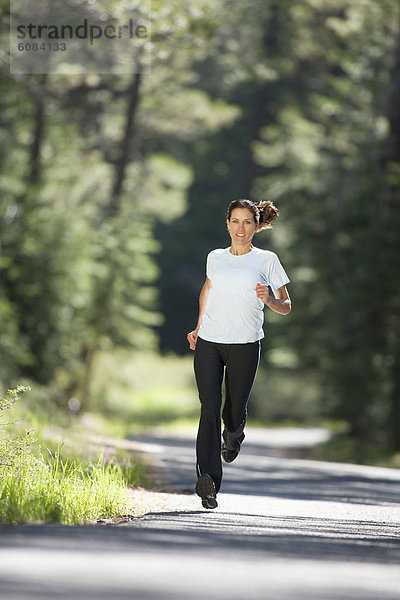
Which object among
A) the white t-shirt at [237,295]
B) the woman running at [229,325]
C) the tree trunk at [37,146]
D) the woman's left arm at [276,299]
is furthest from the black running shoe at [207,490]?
the tree trunk at [37,146]

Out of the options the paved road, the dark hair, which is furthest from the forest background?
A: the paved road

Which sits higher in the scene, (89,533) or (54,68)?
(54,68)

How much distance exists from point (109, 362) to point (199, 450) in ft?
93.6

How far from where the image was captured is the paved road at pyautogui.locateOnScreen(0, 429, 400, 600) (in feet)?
16.7

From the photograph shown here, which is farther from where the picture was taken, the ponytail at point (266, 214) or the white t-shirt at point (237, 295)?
the ponytail at point (266, 214)

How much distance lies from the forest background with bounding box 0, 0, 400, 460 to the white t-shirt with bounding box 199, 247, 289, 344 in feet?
32.7

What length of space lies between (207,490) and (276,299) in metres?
1.41

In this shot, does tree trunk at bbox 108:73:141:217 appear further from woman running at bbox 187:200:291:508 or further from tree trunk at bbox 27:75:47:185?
woman running at bbox 187:200:291:508

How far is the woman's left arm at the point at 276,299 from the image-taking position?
8234 mm

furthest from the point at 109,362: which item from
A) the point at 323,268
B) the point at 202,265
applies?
the point at 202,265

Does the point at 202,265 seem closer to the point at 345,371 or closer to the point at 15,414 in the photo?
the point at 345,371

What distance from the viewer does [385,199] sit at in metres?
23.4

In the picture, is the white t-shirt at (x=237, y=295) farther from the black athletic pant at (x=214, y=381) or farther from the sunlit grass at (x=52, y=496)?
the sunlit grass at (x=52, y=496)

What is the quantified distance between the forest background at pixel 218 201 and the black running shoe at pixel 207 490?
1065 cm
